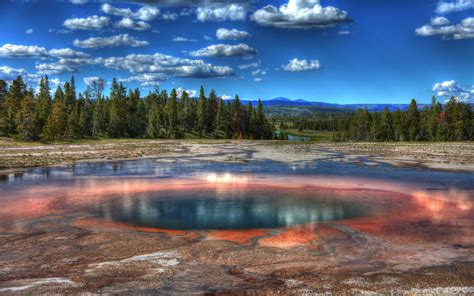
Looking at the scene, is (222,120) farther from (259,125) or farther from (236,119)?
(259,125)

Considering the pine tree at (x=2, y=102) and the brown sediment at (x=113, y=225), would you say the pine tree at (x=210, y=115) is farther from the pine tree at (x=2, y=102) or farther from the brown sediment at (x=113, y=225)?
the brown sediment at (x=113, y=225)

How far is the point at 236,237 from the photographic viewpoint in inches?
574

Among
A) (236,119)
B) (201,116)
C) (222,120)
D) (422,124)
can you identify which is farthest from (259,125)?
(422,124)

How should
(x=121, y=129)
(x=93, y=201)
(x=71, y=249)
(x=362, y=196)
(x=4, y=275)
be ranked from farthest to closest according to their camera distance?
(x=121, y=129) < (x=362, y=196) < (x=93, y=201) < (x=71, y=249) < (x=4, y=275)

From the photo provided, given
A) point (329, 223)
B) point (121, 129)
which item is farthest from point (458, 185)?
point (121, 129)

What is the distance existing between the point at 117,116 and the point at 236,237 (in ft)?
318

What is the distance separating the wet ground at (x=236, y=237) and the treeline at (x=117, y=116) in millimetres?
→ 60637

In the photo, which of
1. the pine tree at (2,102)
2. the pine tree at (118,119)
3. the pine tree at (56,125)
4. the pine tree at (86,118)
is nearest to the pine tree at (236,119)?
the pine tree at (118,119)

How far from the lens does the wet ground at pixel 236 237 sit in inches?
402

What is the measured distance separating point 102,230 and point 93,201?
6535mm

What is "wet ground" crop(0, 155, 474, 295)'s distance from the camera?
33.5 feet

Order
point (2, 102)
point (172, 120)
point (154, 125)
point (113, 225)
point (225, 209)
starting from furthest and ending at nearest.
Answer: point (172, 120), point (154, 125), point (2, 102), point (225, 209), point (113, 225)

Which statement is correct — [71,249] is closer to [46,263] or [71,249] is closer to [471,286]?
[46,263]

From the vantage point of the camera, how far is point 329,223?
16859mm
